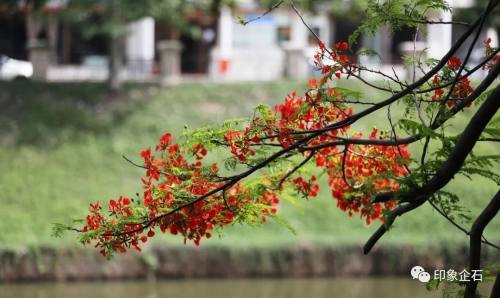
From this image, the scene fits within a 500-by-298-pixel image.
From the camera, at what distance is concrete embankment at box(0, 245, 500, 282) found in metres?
14.8

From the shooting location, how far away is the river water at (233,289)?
13.8 meters

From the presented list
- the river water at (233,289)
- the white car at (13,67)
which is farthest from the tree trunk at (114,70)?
the river water at (233,289)

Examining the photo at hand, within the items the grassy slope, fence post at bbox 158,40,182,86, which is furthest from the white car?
fence post at bbox 158,40,182,86

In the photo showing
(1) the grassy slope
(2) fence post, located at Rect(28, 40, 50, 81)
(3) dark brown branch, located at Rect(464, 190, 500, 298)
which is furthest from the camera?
(2) fence post, located at Rect(28, 40, 50, 81)

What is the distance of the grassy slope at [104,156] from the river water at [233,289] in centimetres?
80

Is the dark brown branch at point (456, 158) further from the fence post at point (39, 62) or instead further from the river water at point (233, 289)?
the fence post at point (39, 62)

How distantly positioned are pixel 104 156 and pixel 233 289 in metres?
6.59

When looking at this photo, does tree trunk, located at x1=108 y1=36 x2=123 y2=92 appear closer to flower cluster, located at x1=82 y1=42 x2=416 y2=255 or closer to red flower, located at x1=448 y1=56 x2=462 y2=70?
flower cluster, located at x1=82 y1=42 x2=416 y2=255

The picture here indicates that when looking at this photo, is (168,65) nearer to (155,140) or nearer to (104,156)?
(155,140)

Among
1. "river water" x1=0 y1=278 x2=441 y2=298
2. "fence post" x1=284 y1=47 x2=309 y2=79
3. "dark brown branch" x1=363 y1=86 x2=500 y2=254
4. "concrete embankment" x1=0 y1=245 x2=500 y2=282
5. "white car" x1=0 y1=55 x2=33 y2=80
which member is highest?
"dark brown branch" x1=363 y1=86 x2=500 y2=254

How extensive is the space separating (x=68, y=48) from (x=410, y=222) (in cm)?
1712

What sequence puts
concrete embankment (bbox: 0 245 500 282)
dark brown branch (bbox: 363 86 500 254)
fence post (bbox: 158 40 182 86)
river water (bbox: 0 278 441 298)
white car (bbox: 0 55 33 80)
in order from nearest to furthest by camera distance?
dark brown branch (bbox: 363 86 500 254) → river water (bbox: 0 278 441 298) → concrete embankment (bbox: 0 245 500 282) → fence post (bbox: 158 40 182 86) → white car (bbox: 0 55 33 80)

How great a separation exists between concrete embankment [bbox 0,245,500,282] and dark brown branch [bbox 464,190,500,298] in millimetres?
10388

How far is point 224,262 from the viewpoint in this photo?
15078 millimetres
